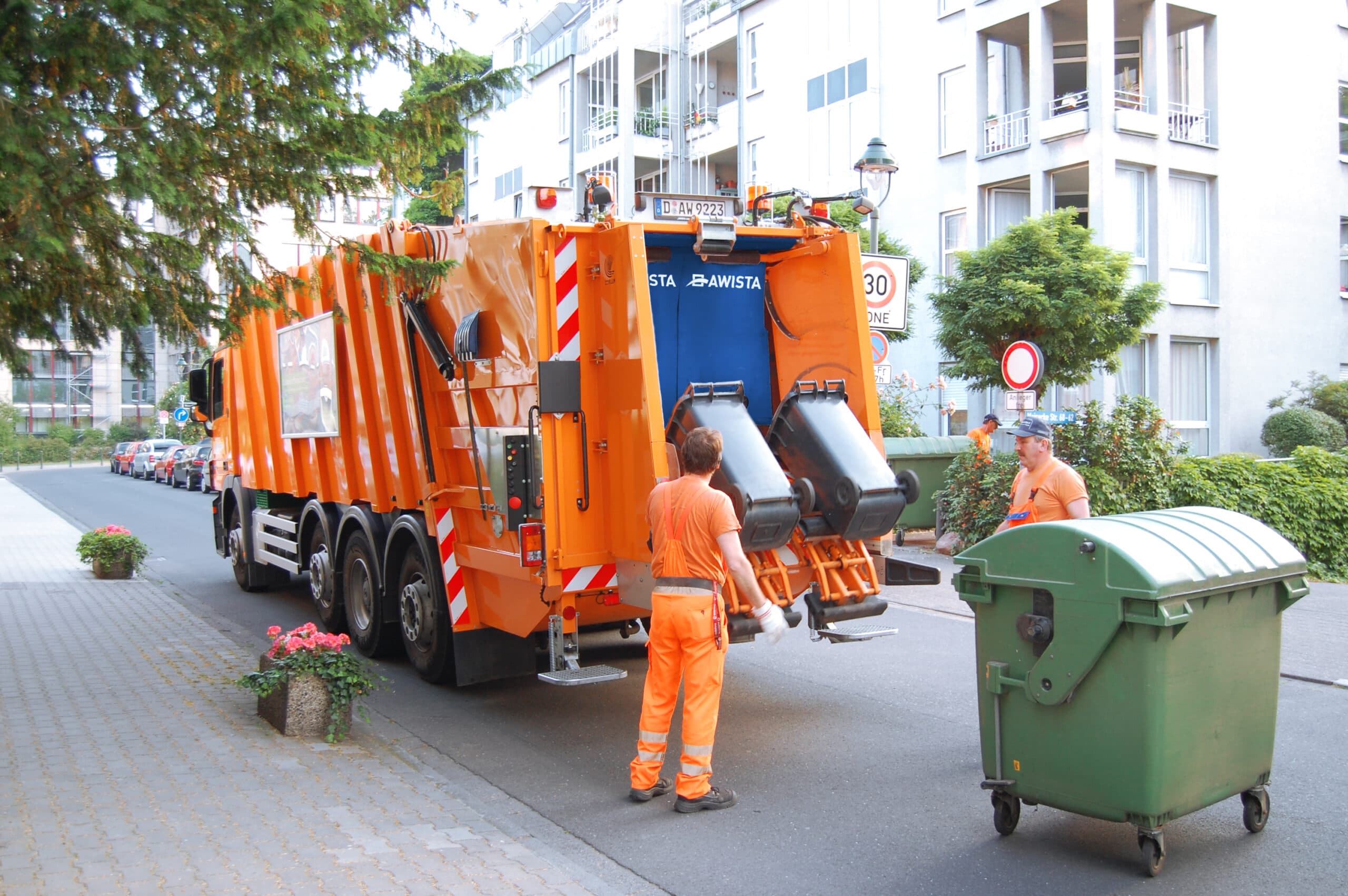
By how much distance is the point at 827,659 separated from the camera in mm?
8297

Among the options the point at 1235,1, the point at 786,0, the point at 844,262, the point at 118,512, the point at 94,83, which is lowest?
the point at 118,512

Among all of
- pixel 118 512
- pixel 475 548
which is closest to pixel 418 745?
pixel 475 548

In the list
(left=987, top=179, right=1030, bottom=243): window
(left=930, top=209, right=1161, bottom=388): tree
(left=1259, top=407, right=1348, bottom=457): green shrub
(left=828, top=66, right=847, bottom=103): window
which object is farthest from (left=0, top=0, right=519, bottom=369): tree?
(left=828, top=66, right=847, bottom=103): window

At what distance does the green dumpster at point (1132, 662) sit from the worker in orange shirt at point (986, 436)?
916 cm

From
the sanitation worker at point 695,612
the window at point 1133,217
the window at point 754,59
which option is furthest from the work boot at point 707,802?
the window at point 754,59

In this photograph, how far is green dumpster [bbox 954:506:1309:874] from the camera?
4.21m

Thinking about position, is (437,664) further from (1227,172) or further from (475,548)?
(1227,172)

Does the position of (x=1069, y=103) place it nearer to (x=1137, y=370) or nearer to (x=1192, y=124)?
(x=1192, y=124)

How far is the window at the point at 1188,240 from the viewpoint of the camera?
2253 centimetres

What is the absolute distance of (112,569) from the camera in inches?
520

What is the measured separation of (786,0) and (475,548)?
1039 inches

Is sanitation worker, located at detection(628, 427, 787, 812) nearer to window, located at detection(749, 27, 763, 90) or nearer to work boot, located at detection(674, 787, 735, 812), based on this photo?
work boot, located at detection(674, 787, 735, 812)

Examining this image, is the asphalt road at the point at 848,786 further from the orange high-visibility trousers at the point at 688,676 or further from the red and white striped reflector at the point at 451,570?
the red and white striped reflector at the point at 451,570

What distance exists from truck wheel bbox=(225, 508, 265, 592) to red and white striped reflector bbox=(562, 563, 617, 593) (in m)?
6.74
